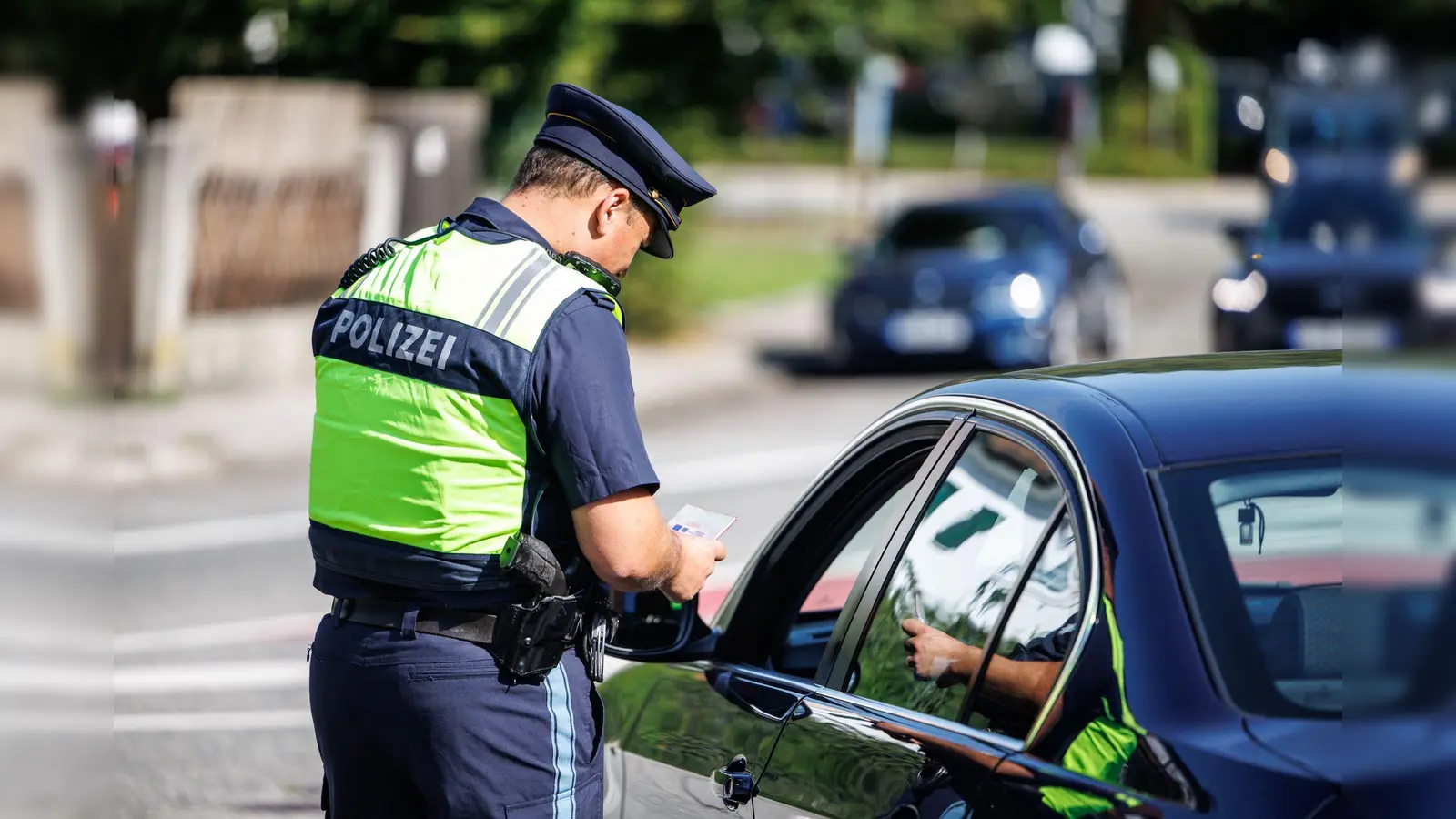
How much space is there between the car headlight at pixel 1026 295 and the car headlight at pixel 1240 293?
176 cm

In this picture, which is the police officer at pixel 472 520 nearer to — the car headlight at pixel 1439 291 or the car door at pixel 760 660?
the car door at pixel 760 660

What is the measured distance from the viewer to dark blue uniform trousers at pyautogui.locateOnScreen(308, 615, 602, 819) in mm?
2801

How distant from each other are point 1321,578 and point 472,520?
1245 mm

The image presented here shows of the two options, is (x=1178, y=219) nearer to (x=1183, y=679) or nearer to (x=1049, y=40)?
(x=1049, y=40)

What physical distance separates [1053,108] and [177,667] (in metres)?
51.6

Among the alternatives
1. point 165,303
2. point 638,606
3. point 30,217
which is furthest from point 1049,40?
point 30,217

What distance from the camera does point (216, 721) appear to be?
645cm

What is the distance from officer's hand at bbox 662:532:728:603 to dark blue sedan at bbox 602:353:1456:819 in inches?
10.0

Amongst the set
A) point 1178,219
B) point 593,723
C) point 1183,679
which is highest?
point 1178,219

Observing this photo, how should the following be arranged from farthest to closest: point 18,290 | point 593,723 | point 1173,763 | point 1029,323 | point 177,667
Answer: point 1029,323 < point 177,667 < point 593,723 < point 1173,763 < point 18,290

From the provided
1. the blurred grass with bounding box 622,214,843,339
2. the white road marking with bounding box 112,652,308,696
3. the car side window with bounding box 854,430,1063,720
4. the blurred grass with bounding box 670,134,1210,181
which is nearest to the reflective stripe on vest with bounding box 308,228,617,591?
the car side window with bounding box 854,430,1063,720

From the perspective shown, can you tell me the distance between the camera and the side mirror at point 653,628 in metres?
3.40

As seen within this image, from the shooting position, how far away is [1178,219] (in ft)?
118

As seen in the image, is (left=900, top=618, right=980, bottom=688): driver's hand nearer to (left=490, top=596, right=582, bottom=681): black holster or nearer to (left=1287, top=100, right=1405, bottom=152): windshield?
(left=490, top=596, right=582, bottom=681): black holster
